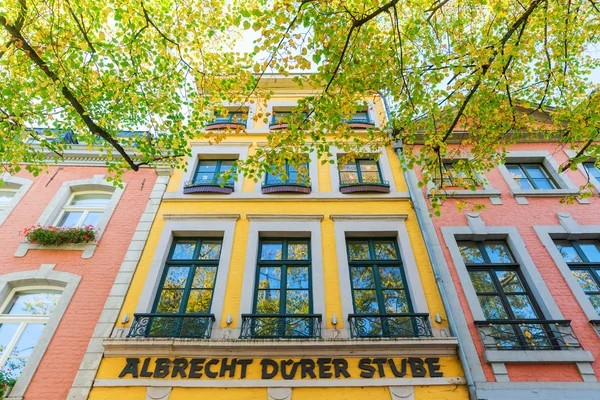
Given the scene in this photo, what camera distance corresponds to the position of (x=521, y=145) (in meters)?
10.4

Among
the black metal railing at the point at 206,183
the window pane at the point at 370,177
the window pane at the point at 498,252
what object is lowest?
the window pane at the point at 498,252

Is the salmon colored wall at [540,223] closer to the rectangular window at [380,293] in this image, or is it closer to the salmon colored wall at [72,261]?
the rectangular window at [380,293]

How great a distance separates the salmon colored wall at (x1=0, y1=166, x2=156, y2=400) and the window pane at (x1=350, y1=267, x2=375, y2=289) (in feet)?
18.6

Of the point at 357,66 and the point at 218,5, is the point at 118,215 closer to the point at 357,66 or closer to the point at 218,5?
the point at 218,5

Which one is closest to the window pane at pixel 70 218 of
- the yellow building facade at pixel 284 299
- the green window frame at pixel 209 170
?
the yellow building facade at pixel 284 299

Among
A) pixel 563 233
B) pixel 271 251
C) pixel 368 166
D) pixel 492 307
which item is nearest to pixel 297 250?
pixel 271 251

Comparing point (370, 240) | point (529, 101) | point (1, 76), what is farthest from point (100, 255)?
point (529, 101)

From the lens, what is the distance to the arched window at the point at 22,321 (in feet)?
21.0

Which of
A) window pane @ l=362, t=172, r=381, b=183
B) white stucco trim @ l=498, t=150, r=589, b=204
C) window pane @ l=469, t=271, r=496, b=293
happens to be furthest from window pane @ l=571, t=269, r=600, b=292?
window pane @ l=362, t=172, r=381, b=183

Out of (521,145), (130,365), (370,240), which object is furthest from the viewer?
(521,145)

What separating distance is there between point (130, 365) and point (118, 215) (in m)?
4.24

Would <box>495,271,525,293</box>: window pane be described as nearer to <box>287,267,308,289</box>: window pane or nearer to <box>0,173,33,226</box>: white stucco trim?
<box>287,267,308,289</box>: window pane

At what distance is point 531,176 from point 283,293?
839cm

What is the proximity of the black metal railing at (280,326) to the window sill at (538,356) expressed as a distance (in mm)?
3347
